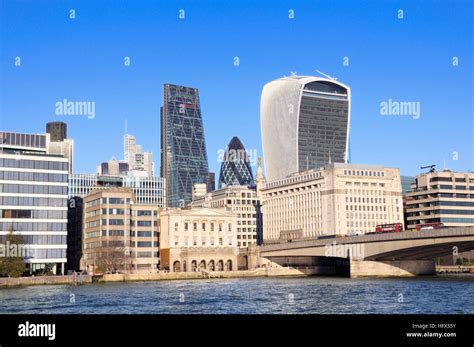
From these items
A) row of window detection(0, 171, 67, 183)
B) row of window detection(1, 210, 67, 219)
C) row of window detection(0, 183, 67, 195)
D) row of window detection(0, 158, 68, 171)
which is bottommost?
row of window detection(1, 210, 67, 219)

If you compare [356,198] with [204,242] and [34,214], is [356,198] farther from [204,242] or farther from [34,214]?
[34,214]

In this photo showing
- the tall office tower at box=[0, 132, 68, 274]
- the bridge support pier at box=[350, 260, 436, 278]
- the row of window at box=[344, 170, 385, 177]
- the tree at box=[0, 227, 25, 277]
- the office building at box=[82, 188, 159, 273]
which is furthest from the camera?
the row of window at box=[344, 170, 385, 177]

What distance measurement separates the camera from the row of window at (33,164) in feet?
375

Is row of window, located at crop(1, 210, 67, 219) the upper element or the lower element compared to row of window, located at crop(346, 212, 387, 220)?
lower

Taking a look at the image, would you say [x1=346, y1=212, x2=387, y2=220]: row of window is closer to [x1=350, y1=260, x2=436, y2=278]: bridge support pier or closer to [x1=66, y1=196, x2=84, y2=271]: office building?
[x1=350, y1=260, x2=436, y2=278]: bridge support pier

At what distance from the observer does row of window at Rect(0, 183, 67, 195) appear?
113875 millimetres

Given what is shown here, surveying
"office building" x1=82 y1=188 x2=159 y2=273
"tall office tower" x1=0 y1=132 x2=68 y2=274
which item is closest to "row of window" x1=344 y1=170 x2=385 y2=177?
"office building" x1=82 y1=188 x2=159 y2=273

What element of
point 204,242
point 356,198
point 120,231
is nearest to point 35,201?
point 120,231

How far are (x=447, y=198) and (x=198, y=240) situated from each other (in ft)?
206

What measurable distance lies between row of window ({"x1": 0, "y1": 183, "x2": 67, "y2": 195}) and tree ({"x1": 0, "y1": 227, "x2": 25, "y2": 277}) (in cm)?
841

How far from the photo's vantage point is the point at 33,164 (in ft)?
384
